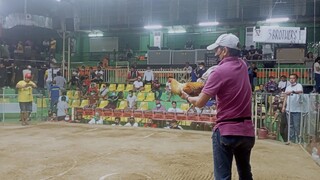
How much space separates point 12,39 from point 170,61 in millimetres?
10235

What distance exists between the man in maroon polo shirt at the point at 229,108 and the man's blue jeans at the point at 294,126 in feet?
18.1

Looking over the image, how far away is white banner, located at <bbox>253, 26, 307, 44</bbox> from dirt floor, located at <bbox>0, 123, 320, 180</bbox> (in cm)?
452

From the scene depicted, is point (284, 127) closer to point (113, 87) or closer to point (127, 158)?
point (127, 158)

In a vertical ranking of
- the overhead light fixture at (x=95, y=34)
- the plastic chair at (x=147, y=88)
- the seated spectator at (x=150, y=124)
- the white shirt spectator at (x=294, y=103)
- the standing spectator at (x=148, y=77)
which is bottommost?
the seated spectator at (x=150, y=124)

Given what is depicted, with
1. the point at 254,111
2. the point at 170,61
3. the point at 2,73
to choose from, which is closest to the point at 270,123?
the point at 254,111

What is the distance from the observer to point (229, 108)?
2.50 m

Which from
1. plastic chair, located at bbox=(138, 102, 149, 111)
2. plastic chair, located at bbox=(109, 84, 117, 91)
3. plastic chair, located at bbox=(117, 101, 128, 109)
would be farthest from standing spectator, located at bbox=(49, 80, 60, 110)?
plastic chair, located at bbox=(138, 102, 149, 111)

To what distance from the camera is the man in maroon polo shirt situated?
2461 millimetres

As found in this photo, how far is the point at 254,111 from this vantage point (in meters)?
8.61

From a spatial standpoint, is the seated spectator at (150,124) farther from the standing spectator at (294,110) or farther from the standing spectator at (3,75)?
the standing spectator at (3,75)

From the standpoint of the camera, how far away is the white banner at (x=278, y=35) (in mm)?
11188

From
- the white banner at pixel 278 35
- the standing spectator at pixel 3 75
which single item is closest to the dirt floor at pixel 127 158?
the white banner at pixel 278 35

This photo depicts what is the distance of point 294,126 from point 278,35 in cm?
457

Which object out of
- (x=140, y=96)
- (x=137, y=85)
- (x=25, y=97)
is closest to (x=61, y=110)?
(x=25, y=97)
